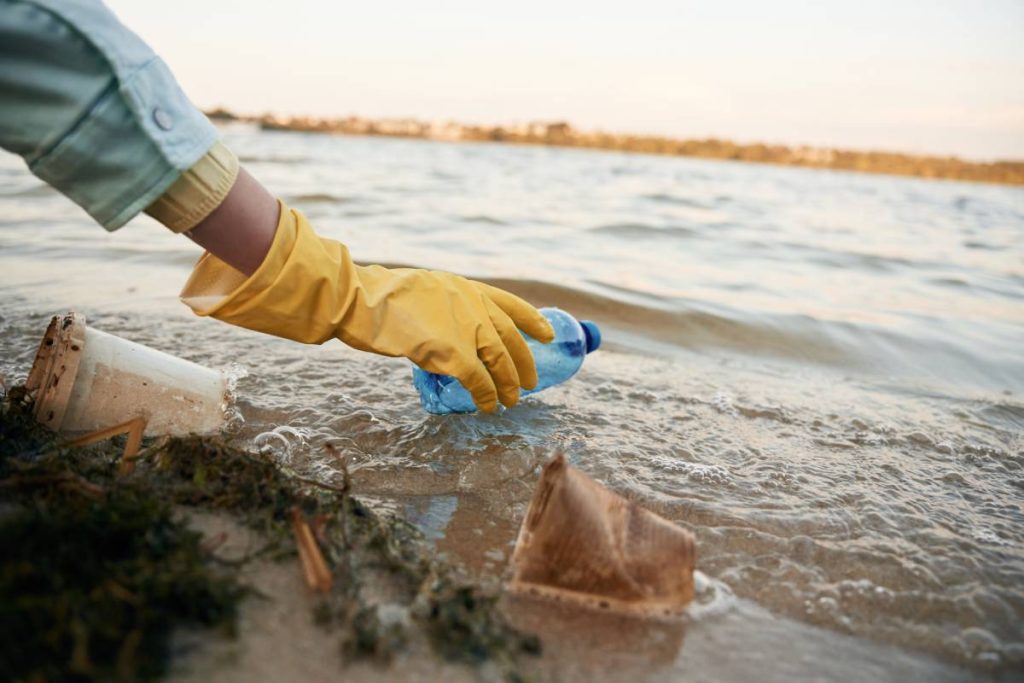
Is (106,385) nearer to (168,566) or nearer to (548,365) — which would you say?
(168,566)

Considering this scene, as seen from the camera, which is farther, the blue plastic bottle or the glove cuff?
the blue plastic bottle

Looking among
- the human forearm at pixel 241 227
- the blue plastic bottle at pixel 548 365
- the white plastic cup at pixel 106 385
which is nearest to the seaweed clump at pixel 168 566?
the white plastic cup at pixel 106 385

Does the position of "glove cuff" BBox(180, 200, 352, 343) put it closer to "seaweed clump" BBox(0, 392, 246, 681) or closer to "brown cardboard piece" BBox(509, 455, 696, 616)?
"seaweed clump" BBox(0, 392, 246, 681)

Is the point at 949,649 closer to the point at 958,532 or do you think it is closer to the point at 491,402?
the point at 958,532

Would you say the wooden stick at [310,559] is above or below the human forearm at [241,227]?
below

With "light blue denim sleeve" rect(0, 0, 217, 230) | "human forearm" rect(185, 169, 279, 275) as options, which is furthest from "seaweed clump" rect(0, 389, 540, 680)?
"light blue denim sleeve" rect(0, 0, 217, 230)

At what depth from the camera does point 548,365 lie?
288 cm

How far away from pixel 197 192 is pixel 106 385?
0.81 metres

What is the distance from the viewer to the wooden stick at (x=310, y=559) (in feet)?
4.57

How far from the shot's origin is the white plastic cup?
1.98 m

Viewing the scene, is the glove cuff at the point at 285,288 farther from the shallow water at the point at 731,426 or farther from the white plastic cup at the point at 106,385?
the shallow water at the point at 731,426

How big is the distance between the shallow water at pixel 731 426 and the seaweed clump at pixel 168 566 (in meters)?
0.23

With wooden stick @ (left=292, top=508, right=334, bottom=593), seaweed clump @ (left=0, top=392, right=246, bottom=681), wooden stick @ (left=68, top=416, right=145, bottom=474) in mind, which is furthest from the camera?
wooden stick @ (left=68, top=416, right=145, bottom=474)

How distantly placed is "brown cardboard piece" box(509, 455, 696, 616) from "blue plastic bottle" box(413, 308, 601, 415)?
1158mm
